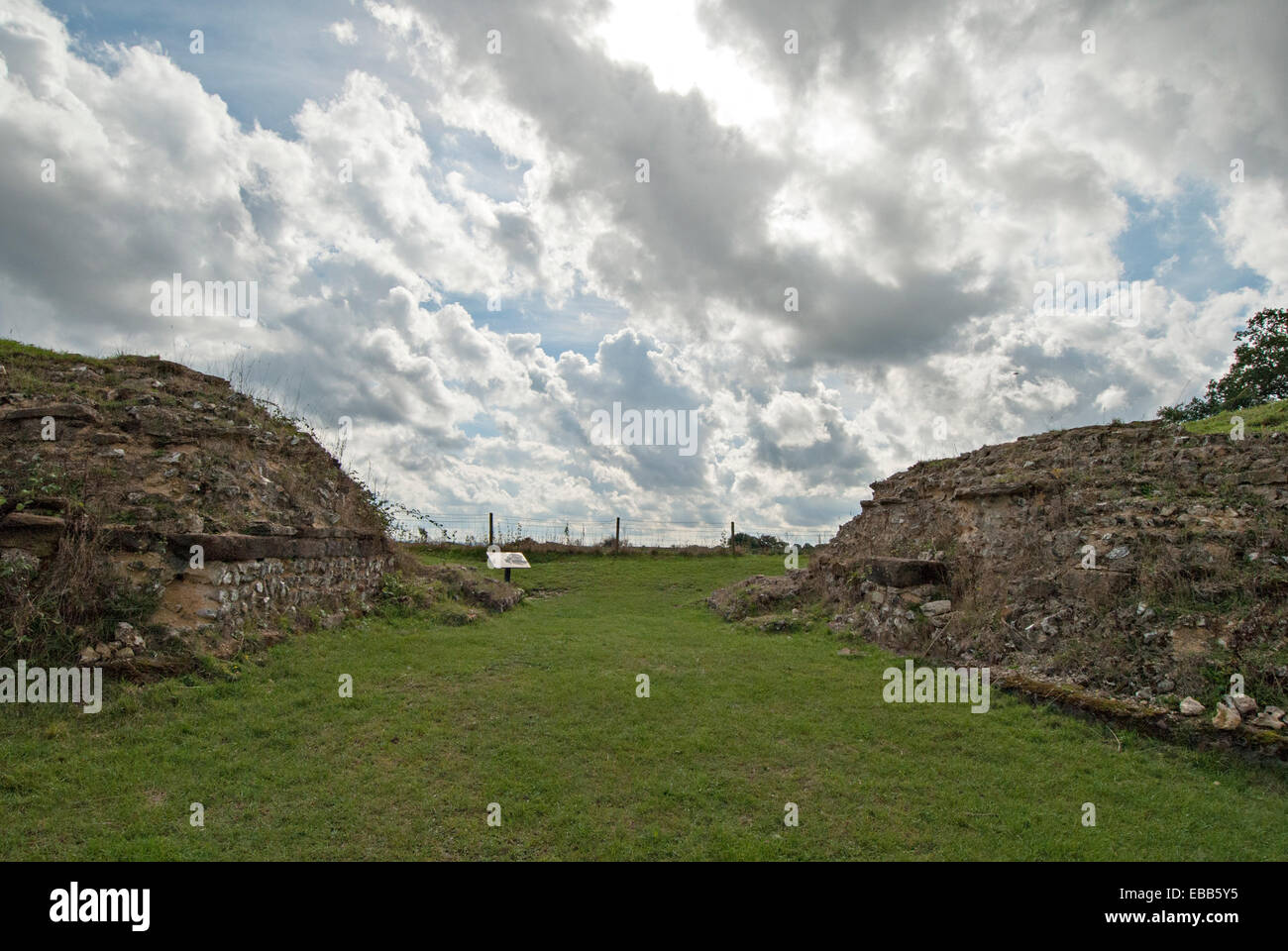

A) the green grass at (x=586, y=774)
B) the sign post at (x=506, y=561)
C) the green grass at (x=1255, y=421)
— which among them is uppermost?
the green grass at (x=1255, y=421)

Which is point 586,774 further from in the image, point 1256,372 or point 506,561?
point 1256,372


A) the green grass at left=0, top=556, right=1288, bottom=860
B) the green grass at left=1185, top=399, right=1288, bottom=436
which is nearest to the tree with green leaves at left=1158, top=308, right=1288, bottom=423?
the green grass at left=1185, top=399, right=1288, bottom=436

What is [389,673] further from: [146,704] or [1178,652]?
[1178,652]

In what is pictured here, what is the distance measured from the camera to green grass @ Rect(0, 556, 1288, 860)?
5.11 metres

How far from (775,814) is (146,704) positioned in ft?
23.0

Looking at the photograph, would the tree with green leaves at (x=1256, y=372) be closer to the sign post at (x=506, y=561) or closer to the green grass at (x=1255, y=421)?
the green grass at (x=1255, y=421)

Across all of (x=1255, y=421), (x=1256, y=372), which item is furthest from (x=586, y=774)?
(x=1256, y=372)

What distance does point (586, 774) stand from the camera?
6332 mm

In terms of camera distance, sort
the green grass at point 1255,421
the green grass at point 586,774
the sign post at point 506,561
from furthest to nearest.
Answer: the sign post at point 506,561 < the green grass at point 1255,421 < the green grass at point 586,774

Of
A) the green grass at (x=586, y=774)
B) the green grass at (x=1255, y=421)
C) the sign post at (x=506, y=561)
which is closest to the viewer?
the green grass at (x=586, y=774)

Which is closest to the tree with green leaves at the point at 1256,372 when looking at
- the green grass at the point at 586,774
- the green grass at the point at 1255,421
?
the green grass at the point at 1255,421

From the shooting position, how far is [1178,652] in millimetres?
7859

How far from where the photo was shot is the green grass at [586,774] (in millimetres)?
5113
